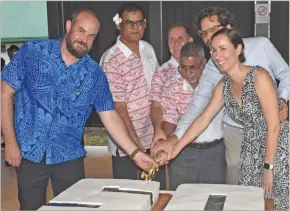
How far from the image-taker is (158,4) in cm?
501

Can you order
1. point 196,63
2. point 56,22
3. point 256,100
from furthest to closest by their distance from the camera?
1. point 56,22
2. point 196,63
3. point 256,100

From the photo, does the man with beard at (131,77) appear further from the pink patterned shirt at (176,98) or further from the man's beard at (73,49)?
the man's beard at (73,49)

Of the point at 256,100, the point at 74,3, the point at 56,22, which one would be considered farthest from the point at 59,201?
the point at 74,3

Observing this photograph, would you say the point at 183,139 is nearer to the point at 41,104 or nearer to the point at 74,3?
the point at 41,104

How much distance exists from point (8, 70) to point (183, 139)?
2.49 ft

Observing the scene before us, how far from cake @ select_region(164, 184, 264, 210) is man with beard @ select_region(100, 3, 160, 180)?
1215mm

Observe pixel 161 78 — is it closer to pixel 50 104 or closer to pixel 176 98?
pixel 176 98

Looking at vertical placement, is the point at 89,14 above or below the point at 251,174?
above

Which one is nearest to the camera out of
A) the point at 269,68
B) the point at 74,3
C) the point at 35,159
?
the point at 35,159

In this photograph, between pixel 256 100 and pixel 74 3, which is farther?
pixel 74 3

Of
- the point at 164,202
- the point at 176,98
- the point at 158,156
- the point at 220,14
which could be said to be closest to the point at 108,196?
the point at 164,202

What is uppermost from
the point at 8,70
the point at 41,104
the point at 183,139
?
the point at 8,70

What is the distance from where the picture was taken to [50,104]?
207 cm

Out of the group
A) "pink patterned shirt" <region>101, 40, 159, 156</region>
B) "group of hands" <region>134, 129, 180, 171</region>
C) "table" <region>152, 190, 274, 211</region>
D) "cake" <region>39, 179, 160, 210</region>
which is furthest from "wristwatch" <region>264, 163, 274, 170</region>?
"pink patterned shirt" <region>101, 40, 159, 156</region>
